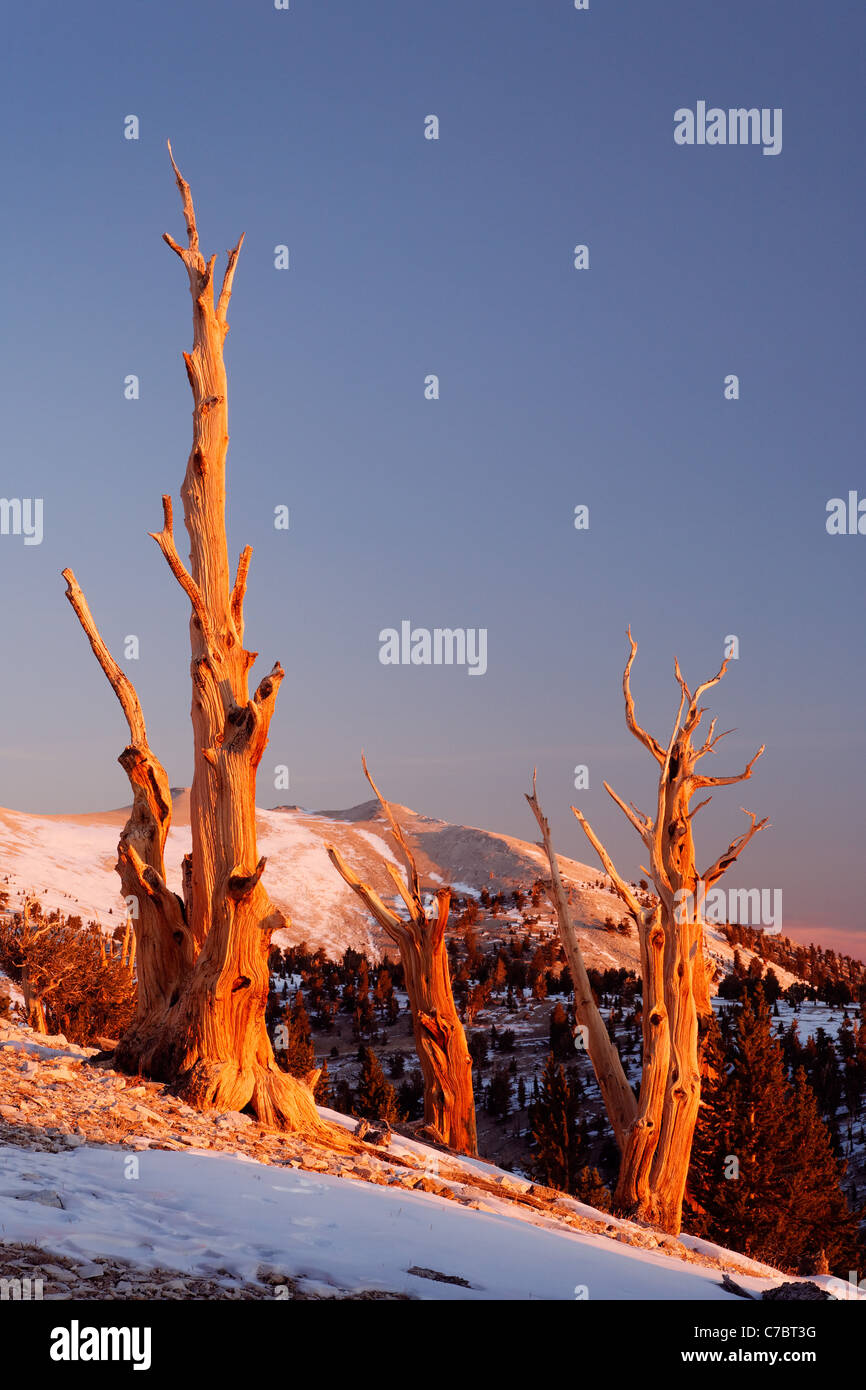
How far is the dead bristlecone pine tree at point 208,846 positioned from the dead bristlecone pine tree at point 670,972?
683 centimetres

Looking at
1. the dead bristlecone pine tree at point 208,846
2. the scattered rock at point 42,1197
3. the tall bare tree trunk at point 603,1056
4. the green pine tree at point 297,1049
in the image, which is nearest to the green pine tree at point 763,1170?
the tall bare tree trunk at point 603,1056

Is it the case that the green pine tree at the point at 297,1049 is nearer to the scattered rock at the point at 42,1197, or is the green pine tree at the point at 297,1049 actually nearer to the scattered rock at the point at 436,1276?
the scattered rock at the point at 42,1197

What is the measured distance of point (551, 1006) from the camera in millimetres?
39219

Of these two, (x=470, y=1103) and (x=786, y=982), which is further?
(x=786, y=982)

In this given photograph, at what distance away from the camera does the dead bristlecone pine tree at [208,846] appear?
848cm

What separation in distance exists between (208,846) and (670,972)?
803 centimetres

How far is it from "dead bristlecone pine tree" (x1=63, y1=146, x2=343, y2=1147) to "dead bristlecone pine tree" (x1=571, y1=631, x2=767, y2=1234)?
6.83 m

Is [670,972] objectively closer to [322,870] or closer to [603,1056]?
[603,1056]

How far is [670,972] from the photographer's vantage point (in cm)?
1462
